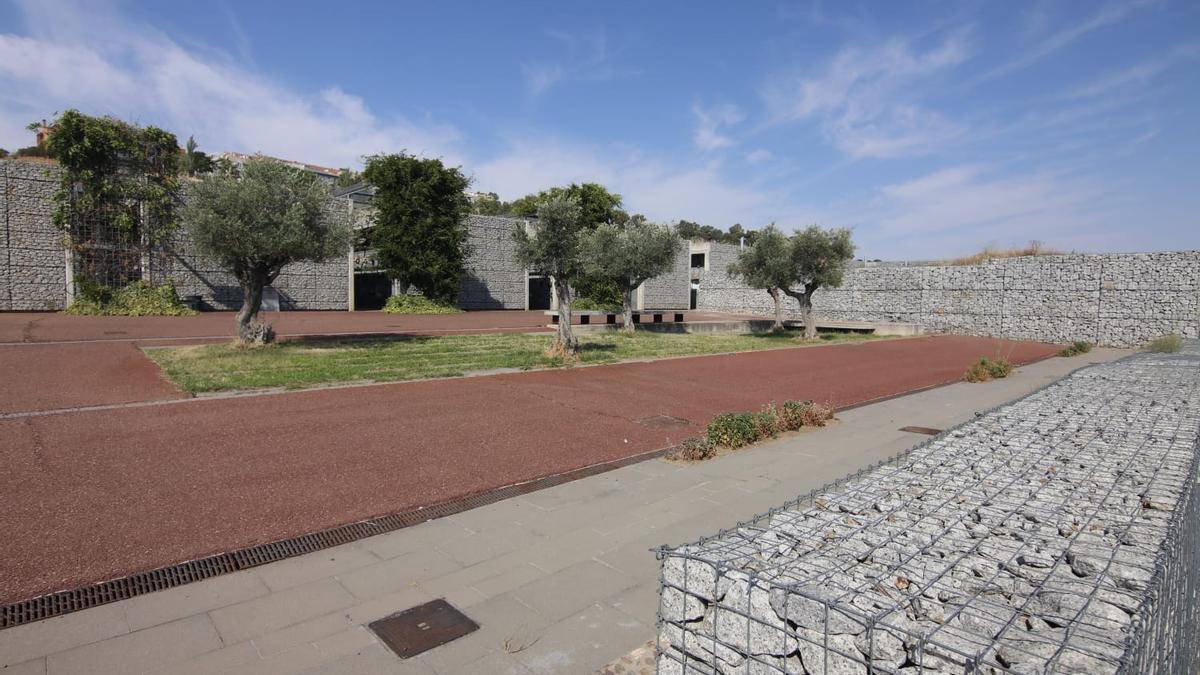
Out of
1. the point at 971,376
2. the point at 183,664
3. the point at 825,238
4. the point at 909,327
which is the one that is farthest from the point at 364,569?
the point at 909,327

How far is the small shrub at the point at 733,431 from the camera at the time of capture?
7.78 meters

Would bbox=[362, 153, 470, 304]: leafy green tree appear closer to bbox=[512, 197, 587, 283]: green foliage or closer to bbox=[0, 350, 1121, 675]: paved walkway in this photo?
bbox=[512, 197, 587, 283]: green foliage

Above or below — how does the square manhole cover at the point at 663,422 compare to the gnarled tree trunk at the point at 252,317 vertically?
below

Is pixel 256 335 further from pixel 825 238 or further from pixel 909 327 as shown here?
pixel 909 327

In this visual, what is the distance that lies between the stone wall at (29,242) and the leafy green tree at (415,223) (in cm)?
1291

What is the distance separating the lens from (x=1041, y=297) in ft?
93.2

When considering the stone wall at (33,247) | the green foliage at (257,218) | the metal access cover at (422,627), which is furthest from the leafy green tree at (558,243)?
the metal access cover at (422,627)

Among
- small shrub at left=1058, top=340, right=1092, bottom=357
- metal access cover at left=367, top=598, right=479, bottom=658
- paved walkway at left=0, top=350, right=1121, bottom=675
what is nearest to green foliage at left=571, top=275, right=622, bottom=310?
small shrub at left=1058, top=340, right=1092, bottom=357

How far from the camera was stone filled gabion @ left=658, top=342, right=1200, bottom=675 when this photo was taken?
1.87 metres

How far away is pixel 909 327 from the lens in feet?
98.4

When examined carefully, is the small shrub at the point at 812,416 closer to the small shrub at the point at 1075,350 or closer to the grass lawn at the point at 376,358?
the grass lawn at the point at 376,358

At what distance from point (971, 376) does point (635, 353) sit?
8467 mm

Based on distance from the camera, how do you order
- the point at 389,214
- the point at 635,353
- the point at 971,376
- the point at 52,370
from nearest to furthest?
the point at 52,370 → the point at 971,376 → the point at 635,353 → the point at 389,214

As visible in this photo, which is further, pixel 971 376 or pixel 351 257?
pixel 351 257
